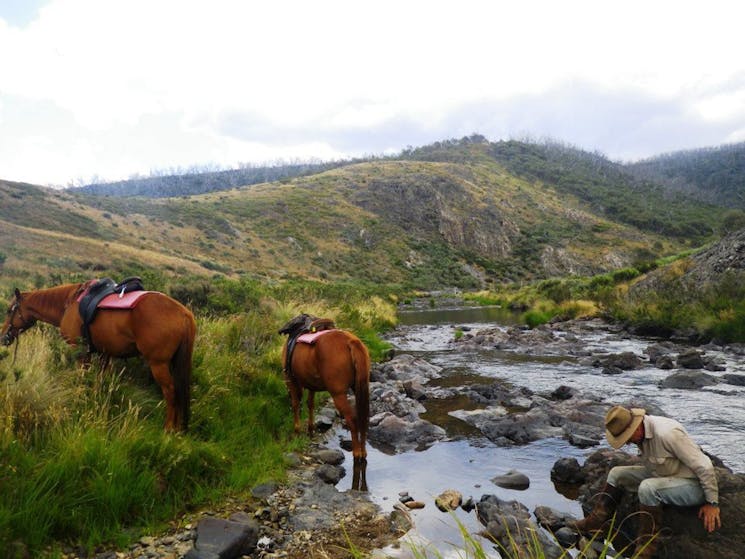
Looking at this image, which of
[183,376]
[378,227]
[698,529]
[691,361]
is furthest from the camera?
[378,227]

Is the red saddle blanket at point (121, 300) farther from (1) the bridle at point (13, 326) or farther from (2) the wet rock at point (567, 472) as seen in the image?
(2) the wet rock at point (567, 472)

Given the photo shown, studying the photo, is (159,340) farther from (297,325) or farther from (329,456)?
(329,456)

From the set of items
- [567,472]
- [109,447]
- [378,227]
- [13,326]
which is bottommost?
[567,472]

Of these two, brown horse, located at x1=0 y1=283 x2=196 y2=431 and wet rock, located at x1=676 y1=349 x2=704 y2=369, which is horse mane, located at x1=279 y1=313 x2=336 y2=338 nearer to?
brown horse, located at x1=0 y1=283 x2=196 y2=431

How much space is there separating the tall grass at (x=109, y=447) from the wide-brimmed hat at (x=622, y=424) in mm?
3932

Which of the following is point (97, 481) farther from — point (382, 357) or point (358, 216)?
point (358, 216)

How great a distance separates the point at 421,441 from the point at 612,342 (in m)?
14.9

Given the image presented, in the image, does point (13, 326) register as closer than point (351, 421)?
No

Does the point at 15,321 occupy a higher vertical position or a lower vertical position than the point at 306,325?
higher

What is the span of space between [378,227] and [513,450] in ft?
311

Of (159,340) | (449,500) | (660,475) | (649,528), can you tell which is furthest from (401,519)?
(159,340)

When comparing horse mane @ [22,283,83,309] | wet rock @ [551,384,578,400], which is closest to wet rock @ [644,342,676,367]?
wet rock @ [551,384,578,400]

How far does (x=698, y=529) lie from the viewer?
14.7 feet

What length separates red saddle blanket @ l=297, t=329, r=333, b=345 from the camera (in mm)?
7332
